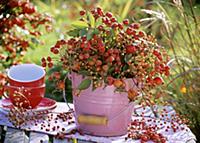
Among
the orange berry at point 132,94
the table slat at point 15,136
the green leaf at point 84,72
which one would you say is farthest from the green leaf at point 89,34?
the table slat at point 15,136

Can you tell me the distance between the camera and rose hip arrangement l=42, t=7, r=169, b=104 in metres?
1.76

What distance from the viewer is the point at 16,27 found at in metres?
3.09

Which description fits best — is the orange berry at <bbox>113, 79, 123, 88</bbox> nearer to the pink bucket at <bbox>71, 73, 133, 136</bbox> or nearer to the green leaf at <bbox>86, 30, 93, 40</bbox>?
the pink bucket at <bbox>71, 73, 133, 136</bbox>

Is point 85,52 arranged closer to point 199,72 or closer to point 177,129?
point 177,129

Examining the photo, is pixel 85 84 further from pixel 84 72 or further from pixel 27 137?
pixel 27 137

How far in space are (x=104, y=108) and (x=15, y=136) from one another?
0.40 m

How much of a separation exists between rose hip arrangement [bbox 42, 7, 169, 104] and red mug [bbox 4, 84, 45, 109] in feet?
0.87

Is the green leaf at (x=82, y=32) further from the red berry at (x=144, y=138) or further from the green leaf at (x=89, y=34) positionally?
the red berry at (x=144, y=138)

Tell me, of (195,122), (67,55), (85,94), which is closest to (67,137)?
(85,94)

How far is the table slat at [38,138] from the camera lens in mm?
1903

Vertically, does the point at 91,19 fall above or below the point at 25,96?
above

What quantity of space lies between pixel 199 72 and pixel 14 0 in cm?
102

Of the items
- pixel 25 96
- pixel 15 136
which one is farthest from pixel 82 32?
pixel 15 136

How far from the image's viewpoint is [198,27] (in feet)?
8.57
